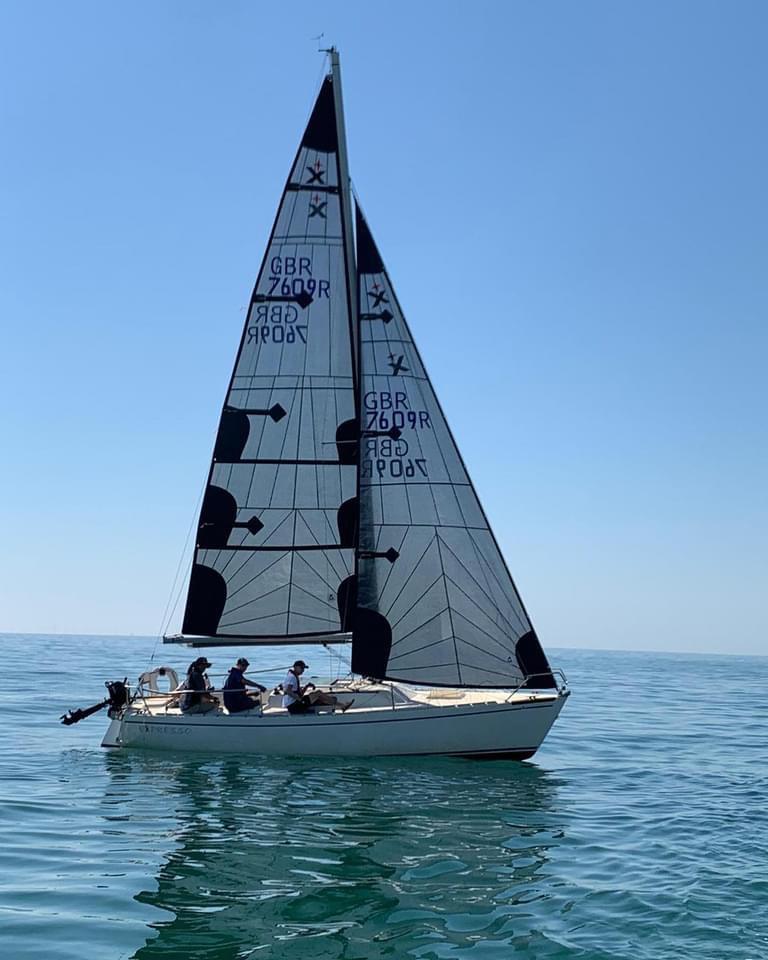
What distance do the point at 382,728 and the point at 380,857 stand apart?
6.70m

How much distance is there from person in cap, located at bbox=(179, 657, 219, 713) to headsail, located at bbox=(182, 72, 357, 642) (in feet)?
4.19

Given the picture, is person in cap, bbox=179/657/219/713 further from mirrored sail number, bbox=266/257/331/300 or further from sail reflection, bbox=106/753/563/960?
mirrored sail number, bbox=266/257/331/300

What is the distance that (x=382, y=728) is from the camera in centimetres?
1970

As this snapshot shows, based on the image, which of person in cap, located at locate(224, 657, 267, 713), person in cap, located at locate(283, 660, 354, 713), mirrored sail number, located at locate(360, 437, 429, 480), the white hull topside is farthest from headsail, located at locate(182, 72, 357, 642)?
the white hull topside

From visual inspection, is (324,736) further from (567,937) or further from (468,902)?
(567,937)

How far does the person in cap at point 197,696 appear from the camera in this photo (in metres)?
21.0

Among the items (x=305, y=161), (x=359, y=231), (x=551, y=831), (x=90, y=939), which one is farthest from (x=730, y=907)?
(x=305, y=161)

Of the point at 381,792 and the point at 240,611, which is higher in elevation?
the point at 240,611

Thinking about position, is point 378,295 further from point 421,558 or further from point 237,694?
point 237,694

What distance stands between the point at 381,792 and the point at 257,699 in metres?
5.04

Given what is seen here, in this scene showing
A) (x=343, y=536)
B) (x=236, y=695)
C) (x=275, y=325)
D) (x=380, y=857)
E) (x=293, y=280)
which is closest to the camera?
(x=380, y=857)

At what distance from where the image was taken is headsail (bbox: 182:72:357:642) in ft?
73.7

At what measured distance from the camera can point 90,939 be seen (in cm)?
990

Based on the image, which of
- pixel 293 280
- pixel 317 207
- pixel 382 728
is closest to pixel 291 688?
pixel 382 728
